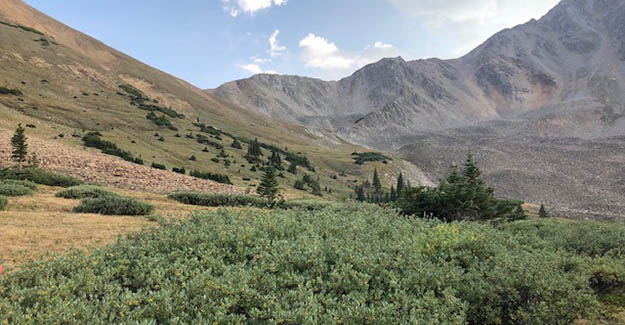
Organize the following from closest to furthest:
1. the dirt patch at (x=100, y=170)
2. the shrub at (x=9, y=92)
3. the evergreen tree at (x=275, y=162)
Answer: the dirt patch at (x=100, y=170)
the shrub at (x=9, y=92)
the evergreen tree at (x=275, y=162)

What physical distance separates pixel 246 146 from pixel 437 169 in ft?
293

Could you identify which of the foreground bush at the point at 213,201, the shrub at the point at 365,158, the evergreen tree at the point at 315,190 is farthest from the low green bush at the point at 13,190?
the shrub at the point at 365,158

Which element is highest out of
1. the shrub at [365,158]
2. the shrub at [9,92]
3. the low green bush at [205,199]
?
the shrub at [9,92]

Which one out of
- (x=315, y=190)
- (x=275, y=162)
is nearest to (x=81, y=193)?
(x=315, y=190)

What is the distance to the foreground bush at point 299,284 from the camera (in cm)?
511

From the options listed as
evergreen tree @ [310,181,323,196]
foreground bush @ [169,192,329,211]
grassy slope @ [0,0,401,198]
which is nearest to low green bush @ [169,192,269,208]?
foreground bush @ [169,192,329,211]

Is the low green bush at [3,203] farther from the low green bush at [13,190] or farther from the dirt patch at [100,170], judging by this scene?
the dirt patch at [100,170]

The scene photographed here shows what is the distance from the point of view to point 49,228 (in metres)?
12.1

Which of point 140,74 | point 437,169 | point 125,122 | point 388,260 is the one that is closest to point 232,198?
point 388,260

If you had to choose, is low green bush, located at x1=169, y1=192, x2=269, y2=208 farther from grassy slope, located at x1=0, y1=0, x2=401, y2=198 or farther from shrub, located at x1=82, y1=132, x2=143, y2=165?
grassy slope, located at x1=0, y1=0, x2=401, y2=198

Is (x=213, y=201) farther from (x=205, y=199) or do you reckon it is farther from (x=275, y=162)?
(x=275, y=162)

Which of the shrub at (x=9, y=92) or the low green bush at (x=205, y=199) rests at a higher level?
the shrub at (x=9, y=92)

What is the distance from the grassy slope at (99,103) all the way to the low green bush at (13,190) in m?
24.3

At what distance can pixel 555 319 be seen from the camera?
5.57m
